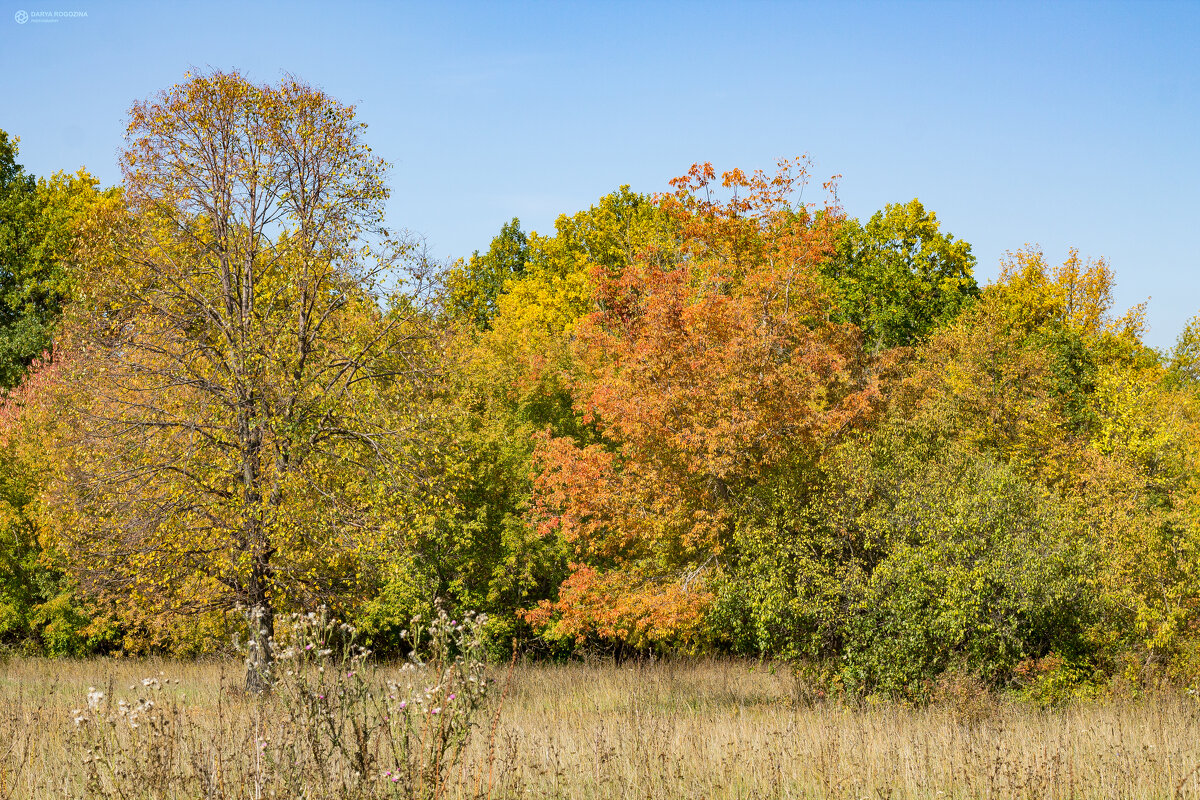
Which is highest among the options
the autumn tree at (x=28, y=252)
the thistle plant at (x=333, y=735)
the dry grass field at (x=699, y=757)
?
the autumn tree at (x=28, y=252)

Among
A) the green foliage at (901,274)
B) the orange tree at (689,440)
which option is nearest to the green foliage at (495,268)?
the green foliage at (901,274)

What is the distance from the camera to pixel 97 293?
1435cm

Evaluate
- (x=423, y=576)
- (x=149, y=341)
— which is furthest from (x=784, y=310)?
(x=149, y=341)

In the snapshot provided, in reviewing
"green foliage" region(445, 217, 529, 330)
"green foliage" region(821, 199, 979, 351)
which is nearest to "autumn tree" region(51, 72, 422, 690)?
"green foliage" region(821, 199, 979, 351)

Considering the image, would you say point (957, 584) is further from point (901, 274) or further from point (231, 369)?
point (901, 274)

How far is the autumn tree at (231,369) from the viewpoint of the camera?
13984 mm

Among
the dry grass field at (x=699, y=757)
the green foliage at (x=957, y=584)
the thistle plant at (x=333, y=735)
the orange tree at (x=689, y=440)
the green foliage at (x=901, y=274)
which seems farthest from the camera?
the green foliage at (x=901, y=274)

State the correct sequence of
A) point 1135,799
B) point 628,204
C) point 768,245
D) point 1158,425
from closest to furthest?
point 1135,799 < point 1158,425 < point 768,245 < point 628,204

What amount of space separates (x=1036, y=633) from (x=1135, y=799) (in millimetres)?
8645

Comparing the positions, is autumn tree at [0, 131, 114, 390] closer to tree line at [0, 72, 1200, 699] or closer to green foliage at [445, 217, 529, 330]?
tree line at [0, 72, 1200, 699]

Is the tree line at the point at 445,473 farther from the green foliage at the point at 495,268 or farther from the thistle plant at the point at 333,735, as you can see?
the green foliage at the point at 495,268

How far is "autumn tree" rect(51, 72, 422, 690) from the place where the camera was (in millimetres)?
13984

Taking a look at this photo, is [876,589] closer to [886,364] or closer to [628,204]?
[886,364]

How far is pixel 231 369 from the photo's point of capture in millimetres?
14438
